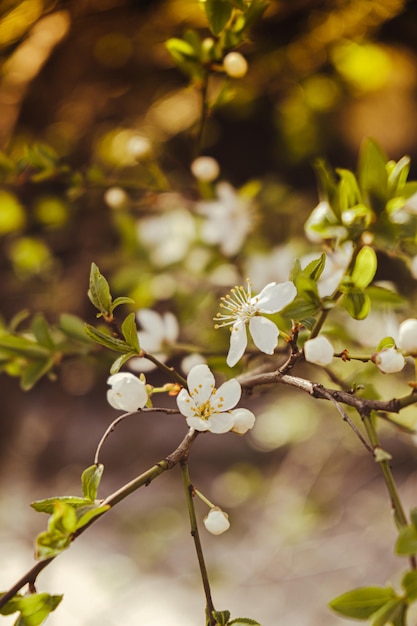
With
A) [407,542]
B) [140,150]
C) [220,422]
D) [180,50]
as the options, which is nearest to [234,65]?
[180,50]

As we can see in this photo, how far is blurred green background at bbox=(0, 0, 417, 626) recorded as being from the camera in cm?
94

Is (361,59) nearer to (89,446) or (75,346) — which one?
(75,346)

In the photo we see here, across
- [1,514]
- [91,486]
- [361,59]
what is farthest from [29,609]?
[361,59]

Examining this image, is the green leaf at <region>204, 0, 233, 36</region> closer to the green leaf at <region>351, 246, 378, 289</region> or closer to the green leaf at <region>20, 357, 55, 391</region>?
the green leaf at <region>351, 246, 378, 289</region>

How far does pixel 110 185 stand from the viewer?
0.74 metres

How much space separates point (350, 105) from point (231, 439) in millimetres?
835

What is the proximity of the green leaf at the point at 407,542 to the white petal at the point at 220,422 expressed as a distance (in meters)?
0.14

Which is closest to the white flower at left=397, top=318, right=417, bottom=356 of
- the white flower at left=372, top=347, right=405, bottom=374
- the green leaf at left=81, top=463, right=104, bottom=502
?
the white flower at left=372, top=347, right=405, bottom=374

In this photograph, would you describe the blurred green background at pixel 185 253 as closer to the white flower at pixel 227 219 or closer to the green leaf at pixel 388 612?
the white flower at pixel 227 219

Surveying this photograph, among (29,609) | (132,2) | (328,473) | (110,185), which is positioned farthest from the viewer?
(328,473)

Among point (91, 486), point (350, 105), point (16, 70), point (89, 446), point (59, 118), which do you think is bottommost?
point (89, 446)

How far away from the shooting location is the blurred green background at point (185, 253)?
0.94 m

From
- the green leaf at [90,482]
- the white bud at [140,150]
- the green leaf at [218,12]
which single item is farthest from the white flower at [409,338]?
the white bud at [140,150]

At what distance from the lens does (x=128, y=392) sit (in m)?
0.42
